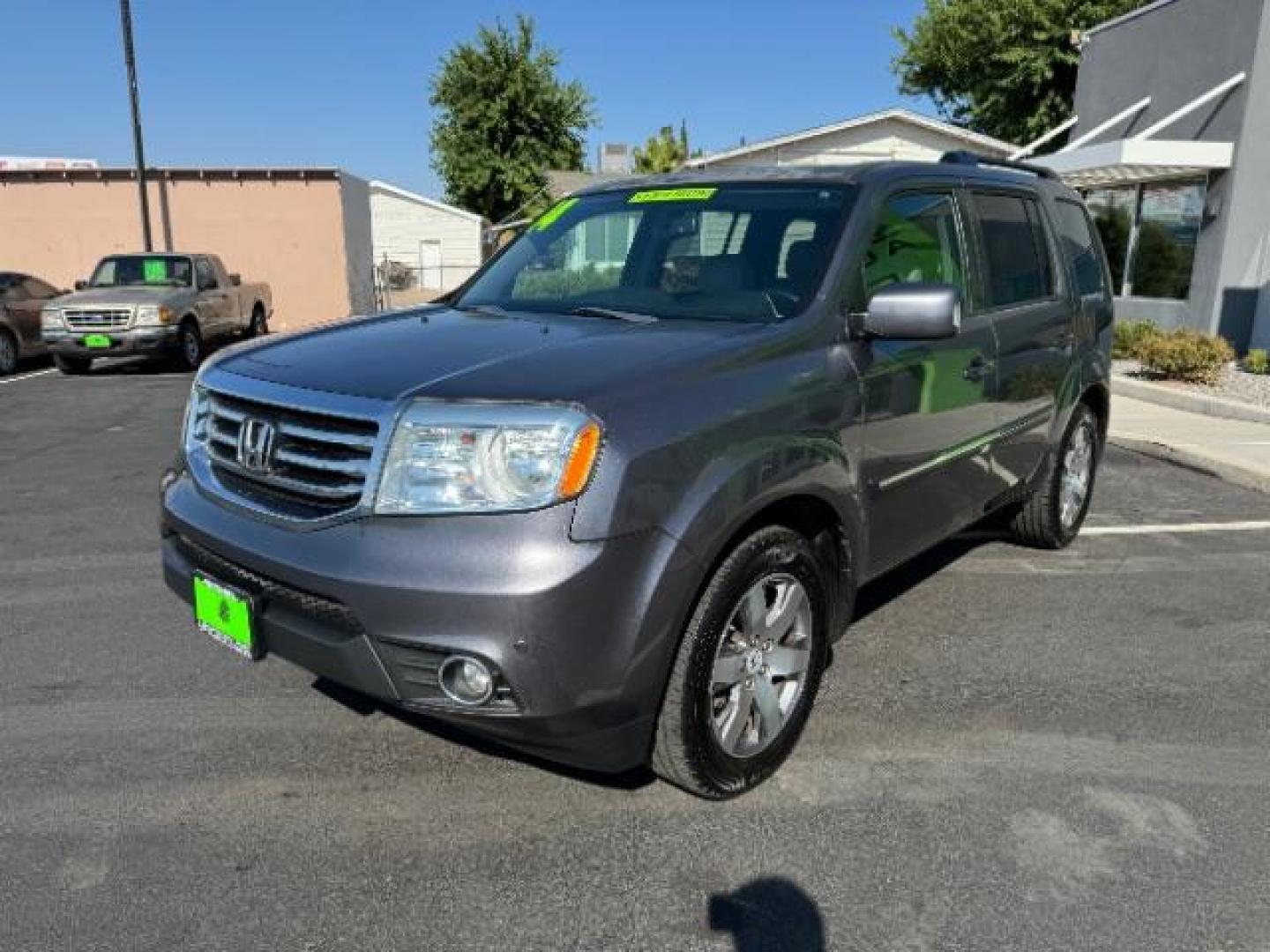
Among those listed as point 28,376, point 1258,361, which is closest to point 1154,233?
point 1258,361

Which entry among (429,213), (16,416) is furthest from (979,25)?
(16,416)

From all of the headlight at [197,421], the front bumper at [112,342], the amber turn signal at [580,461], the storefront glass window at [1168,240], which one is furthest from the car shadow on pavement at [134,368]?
the storefront glass window at [1168,240]

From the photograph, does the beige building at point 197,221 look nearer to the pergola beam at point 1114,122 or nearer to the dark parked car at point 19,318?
the dark parked car at point 19,318

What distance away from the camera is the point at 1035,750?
324cm

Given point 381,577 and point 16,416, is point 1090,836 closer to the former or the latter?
point 381,577

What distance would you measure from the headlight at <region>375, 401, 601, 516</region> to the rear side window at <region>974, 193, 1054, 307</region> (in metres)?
2.45

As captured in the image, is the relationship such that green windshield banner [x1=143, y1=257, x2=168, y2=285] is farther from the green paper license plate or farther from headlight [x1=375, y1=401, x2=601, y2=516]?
headlight [x1=375, y1=401, x2=601, y2=516]

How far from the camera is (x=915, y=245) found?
3629 mm

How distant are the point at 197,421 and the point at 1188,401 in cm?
1007

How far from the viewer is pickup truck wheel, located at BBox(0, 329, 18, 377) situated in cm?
1357

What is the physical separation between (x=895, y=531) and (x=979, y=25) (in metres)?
31.9

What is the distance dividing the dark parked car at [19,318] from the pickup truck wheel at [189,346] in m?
1.96

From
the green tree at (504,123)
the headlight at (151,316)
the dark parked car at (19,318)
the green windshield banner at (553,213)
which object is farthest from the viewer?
the green tree at (504,123)

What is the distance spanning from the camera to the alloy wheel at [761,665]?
2816mm
